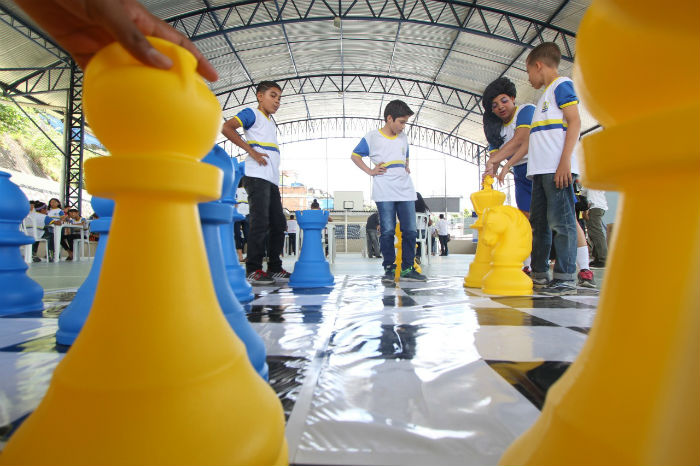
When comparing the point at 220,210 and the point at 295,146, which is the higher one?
the point at 295,146

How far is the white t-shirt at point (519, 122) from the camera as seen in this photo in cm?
194

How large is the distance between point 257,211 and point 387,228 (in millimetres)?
720

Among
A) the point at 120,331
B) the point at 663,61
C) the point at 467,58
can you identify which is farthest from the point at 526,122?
the point at 467,58

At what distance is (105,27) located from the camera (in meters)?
0.28

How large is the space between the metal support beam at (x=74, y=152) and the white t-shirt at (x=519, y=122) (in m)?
8.35

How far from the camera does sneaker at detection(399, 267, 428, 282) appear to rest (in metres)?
2.03

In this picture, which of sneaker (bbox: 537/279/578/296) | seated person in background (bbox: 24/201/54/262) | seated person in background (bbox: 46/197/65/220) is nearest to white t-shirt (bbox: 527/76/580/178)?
sneaker (bbox: 537/279/578/296)

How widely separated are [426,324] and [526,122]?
1.50 meters

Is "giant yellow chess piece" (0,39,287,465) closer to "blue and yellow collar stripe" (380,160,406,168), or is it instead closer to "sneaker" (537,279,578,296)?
"sneaker" (537,279,578,296)

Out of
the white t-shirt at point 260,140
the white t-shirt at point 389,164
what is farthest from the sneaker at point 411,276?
the white t-shirt at point 260,140

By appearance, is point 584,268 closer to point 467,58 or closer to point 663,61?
Result: point 663,61

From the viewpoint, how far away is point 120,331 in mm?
286

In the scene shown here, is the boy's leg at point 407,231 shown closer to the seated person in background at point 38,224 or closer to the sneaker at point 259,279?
the sneaker at point 259,279

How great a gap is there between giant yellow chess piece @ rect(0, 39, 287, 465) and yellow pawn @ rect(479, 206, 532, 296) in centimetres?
130
